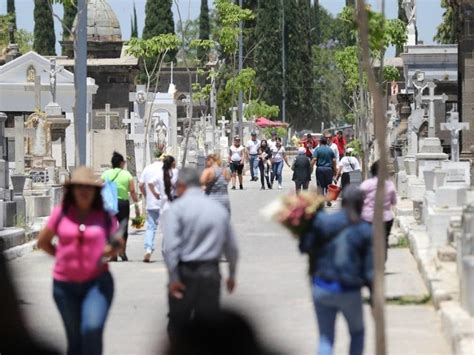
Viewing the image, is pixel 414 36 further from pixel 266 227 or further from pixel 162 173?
pixel 162 173

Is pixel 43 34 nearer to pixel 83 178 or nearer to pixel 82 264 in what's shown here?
pixel 83 178

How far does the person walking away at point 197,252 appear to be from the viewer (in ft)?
33.1

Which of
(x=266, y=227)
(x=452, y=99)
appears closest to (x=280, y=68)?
(x=452, y=99)

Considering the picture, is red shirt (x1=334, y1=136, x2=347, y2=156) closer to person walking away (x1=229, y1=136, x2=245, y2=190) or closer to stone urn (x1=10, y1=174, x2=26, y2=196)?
person walking away (x1=229, y1=136, x2=245, y2=190)

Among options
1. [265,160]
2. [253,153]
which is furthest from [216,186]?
[253,153]

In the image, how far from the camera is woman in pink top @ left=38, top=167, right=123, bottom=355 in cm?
932

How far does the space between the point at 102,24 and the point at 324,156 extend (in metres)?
36.0

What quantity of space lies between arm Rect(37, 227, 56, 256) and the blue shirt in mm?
19585

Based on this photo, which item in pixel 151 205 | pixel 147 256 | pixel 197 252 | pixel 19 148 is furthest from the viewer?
pixel 19 148

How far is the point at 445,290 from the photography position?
1327cm

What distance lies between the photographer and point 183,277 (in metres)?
10.2

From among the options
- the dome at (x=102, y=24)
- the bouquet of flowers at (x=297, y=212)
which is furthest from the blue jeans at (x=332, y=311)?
the dome at (x=102, y=24)

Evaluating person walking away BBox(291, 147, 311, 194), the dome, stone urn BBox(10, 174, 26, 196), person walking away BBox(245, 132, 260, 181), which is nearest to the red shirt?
person walking away BBox(245, 132, 260, 181)

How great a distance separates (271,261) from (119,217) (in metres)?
2.29
